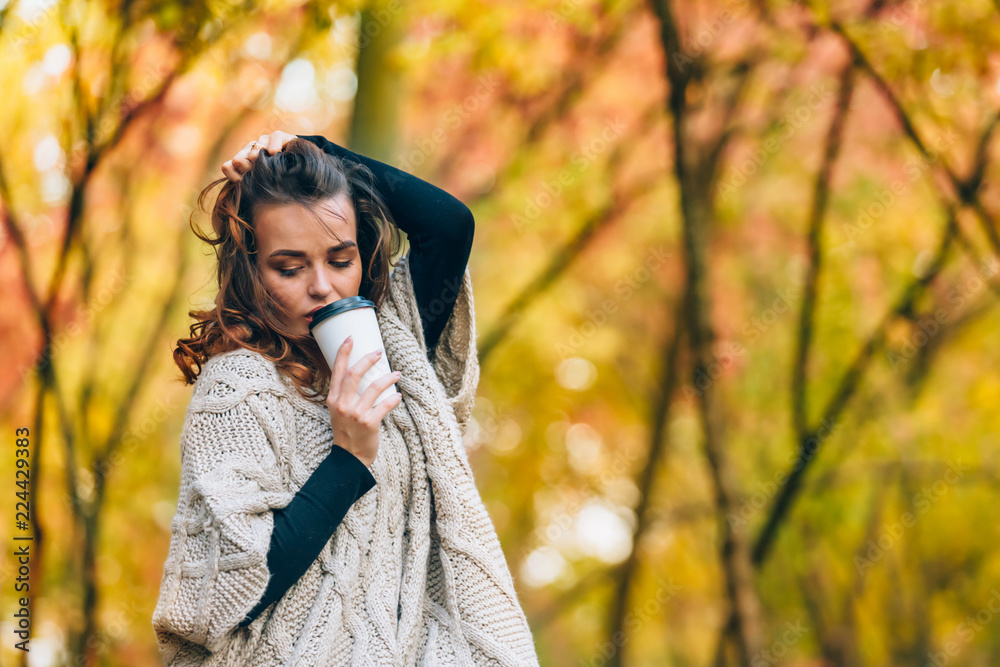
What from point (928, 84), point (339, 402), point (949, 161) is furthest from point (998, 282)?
point (339, 402)

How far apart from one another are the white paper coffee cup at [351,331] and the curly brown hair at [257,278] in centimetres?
21

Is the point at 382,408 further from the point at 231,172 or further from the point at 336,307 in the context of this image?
the point at 231,172

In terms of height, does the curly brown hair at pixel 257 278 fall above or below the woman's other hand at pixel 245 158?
below

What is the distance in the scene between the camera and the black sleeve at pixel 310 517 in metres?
1.48

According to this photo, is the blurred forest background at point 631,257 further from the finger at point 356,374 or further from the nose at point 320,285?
the finger at point 356,374

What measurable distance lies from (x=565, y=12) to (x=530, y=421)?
7.26 m

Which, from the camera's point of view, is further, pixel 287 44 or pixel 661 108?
pixel 661 108

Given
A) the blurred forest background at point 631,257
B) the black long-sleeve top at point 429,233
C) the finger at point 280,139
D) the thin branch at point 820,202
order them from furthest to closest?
the thin branch at point 820,202 < the blurred forest background at point 631,257 < the black long-sleeve top at point 429,233 < the finger at point 280,139

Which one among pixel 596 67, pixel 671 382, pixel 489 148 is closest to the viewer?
pixel 596 67

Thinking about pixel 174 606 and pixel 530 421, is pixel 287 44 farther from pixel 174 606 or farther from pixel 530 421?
pixel 530 421

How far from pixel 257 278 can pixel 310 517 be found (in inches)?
21.1

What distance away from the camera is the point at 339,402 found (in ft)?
4.94

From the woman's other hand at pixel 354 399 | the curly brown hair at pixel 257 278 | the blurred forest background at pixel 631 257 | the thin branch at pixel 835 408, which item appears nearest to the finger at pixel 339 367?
the woman's other hand at pixel 354 399

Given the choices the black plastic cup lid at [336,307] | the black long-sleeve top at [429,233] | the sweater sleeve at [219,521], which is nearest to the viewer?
the sweater sleeve at [219,521]
